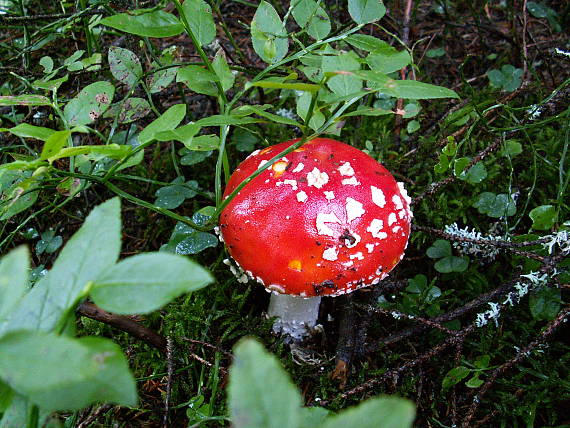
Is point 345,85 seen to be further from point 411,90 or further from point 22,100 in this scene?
point 22,100

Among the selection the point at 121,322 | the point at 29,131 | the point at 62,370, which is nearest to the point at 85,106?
the point at 29,131

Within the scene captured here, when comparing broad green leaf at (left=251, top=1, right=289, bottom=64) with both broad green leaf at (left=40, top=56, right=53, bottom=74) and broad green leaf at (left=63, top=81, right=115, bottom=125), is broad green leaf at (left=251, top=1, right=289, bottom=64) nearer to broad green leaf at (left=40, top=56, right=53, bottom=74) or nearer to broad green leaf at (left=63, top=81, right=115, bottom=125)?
broad green leaf at (left=63, top=81, right=115, bottom=125)

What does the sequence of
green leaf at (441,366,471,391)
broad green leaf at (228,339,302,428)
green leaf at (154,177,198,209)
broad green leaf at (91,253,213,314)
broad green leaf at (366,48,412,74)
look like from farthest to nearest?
green leaf at (154,177,198,209) < green leaf at (441,366,471,391) < broad green leaf at (366,48,412,74) < broad green leaf at (91,253,213,314) < broad green leaf at (228,339,302,428)

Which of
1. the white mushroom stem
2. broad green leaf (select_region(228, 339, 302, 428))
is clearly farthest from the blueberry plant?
the white mushroom stem

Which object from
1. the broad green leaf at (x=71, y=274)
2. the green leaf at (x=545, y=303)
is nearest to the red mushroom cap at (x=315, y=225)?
the green leaf at (x=545, y=303)

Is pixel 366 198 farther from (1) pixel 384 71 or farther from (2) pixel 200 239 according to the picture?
(2) pixel 200 239
